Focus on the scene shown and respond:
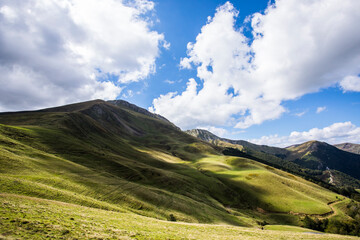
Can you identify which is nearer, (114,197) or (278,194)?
(114,197)

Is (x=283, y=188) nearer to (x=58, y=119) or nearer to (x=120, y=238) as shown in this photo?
(x=120, y=238)

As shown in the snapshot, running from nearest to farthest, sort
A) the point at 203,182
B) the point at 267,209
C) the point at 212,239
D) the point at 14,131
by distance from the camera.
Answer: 1. the point at 212,239
2. the point at 14,131
3. the point at 267,209
4. the point at 203,182

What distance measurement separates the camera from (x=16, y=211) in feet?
64.5

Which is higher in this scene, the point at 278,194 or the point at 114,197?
the point at 114,197

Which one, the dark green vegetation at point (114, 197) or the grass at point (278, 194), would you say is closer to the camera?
the dark green vegetation at point (114, 197)

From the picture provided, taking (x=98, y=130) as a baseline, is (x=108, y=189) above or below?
below

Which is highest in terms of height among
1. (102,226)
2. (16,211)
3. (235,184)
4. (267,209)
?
(16,211)

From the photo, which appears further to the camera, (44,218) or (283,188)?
(283,188)

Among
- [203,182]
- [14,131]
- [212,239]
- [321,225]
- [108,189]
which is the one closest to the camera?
[212,239]

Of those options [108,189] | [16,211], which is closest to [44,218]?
[16,211]

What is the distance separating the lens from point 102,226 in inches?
841

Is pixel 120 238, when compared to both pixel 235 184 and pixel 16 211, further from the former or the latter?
pixel 235 184

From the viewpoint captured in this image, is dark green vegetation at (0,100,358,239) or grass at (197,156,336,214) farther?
grass at (197,156,336,214)

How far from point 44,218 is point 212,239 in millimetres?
21710
